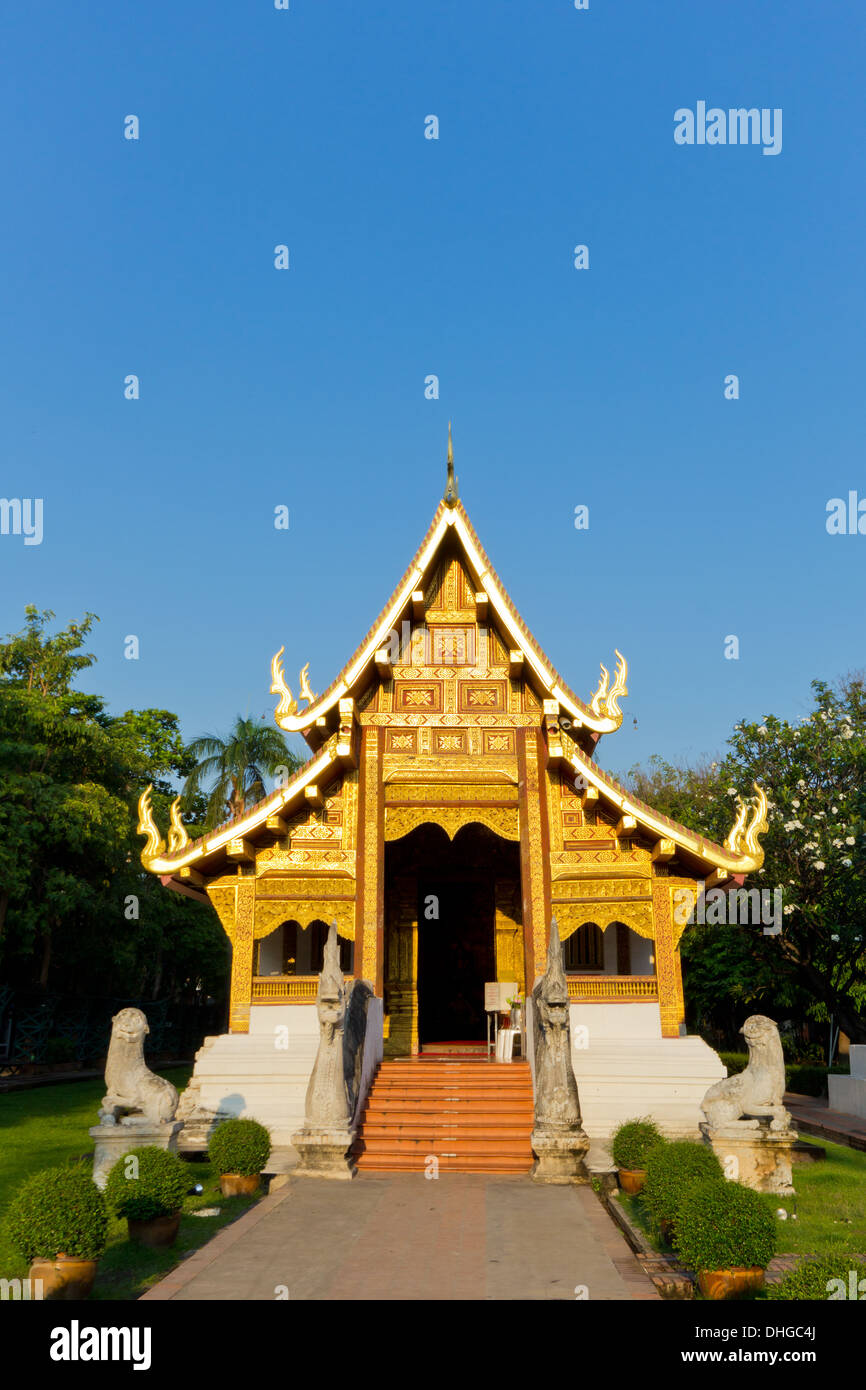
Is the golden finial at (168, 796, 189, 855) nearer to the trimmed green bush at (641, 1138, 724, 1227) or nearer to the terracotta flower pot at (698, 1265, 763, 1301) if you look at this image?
the trimmed green bush at (641, 1138, 724, 1227)

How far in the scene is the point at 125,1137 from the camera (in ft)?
29.7

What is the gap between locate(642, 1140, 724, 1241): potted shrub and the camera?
652 cm

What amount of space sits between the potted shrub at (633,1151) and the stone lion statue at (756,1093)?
1.89ft

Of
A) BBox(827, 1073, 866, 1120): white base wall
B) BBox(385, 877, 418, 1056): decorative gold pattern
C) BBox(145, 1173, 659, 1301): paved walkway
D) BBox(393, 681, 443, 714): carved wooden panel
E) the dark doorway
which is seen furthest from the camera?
the dark doorway

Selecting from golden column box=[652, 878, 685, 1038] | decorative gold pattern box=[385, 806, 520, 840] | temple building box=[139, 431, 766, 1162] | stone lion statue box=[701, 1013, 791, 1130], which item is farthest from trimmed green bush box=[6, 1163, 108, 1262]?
golden column box=[652, 878, 685, 1038]

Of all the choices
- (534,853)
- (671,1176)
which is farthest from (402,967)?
(671,1176)

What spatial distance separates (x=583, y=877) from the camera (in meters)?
13.1

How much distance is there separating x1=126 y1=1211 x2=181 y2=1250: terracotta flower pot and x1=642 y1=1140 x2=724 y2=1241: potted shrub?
10.9ft

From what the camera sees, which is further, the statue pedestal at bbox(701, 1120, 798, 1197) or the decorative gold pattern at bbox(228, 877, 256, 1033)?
the decorative gold pattern at bbox(228, 877, 256, 1033)

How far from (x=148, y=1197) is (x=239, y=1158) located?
2106 mm

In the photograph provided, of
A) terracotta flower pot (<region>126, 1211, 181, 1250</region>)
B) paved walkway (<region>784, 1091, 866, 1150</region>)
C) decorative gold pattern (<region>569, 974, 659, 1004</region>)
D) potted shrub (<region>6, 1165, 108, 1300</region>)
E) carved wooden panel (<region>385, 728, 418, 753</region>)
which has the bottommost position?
paved walkway (<region>784, 1091, 866, 1150</region>)

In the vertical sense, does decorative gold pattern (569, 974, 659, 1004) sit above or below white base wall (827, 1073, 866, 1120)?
above
